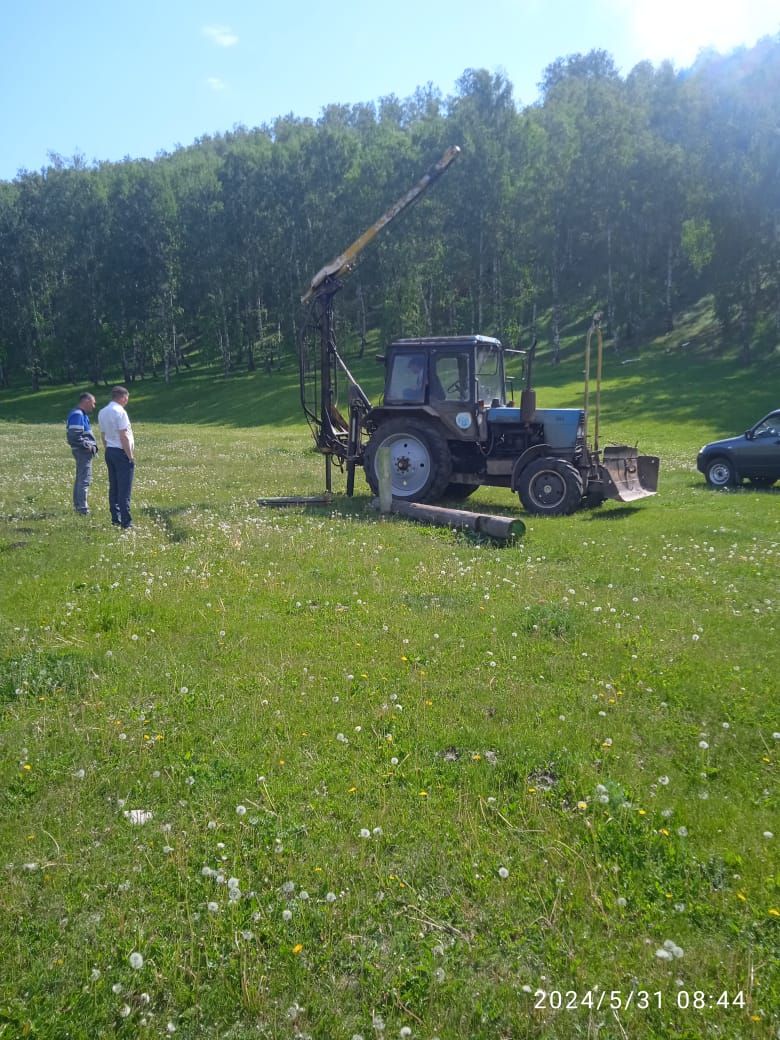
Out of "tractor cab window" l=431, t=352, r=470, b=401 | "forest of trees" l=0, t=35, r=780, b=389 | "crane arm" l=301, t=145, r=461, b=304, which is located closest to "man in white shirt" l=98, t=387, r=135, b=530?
"crane arm" l=301, t=145, r=461, b=304

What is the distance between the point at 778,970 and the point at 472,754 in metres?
2.15

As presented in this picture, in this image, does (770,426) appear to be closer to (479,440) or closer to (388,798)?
(479,440)

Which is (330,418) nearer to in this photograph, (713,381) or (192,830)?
(192,830)

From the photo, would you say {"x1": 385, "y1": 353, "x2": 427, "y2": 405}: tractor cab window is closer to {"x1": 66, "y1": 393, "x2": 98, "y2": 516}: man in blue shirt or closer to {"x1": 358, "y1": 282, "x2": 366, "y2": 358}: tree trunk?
{"x1": 66, "y1": 393, "x2": 98, "y2": 516}: man in blue shirt

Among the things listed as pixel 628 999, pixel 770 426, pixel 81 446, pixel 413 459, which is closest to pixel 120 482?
pixel 81 446

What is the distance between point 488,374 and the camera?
50.4 ft

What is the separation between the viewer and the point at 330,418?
54.2ft

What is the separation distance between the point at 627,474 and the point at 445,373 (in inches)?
160

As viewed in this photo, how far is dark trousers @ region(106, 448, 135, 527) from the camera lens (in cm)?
1253

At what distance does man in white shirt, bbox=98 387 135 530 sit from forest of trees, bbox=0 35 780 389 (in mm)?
38513

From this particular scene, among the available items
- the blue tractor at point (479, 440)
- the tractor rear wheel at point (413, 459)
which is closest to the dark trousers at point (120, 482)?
the blue tractor at point (479, 440)

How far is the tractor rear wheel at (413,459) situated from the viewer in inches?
594

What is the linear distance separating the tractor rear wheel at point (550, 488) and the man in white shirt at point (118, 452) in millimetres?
6947

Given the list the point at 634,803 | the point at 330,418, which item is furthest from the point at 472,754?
the point at 330,418
